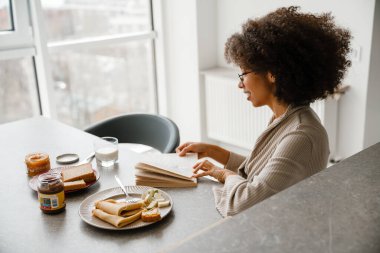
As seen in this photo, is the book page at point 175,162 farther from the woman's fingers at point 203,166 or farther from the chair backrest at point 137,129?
the chair backrest at point 137,129

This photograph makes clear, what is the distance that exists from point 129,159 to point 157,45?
7.01 feet

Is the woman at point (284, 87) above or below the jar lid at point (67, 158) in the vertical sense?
above

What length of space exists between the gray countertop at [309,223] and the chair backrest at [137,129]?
5.73ft

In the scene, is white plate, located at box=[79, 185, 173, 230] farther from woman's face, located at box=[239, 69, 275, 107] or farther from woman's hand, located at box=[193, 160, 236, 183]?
woman's face, located at box=[239, 69, 275, 107]

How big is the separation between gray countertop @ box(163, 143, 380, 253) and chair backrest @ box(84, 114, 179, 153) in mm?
1745

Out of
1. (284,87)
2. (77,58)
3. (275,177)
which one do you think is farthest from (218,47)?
(275,177)

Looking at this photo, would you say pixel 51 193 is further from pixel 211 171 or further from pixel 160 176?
pixel 211 171

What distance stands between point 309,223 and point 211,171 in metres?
1.03

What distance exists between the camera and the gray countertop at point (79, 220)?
4.27ft

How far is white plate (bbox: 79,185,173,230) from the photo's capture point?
1.37m

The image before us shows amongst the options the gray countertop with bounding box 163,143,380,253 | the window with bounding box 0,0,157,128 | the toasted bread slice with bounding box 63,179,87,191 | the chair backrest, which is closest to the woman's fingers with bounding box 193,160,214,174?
the toasted bread slice with bounding box 63,179,87,191

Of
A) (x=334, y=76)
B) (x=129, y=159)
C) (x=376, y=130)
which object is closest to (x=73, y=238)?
(x=129, y=159)

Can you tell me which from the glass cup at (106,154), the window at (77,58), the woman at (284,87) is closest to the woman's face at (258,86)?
the woman at (284,87)

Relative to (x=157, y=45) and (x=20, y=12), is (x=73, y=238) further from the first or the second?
(x=157, y=45)
